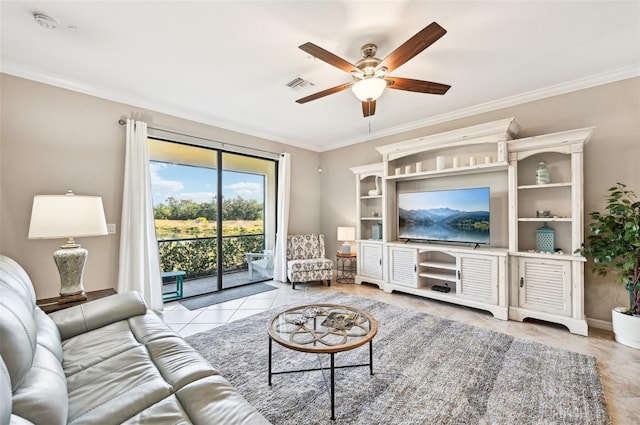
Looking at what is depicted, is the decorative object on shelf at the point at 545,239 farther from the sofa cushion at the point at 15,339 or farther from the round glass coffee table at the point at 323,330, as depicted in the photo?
the sofa cushion at the point at 15,339

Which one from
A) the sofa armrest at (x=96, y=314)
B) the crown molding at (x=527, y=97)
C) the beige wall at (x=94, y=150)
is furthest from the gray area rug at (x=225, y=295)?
the crown molding at (x=527, y=97)

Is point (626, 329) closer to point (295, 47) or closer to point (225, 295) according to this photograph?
point (295, 47)

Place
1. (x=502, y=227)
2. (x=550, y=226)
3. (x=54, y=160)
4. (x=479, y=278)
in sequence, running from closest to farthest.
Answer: (x=54, y=160) < (x=550, y=226) < (x=479, y=278) < (x=502, y=227)

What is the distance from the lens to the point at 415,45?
1.83 metres

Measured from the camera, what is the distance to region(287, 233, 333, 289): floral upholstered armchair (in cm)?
450

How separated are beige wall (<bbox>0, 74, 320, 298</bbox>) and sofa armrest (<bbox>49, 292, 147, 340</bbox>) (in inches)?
53.5

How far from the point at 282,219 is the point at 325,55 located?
338 centimetres

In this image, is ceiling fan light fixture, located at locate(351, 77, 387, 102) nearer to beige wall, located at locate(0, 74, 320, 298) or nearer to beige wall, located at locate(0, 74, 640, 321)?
beige wall, located at locate(0, 74, 640, 321)

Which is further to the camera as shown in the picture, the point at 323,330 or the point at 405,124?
the point at 405,124

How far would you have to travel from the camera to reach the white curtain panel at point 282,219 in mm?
4902

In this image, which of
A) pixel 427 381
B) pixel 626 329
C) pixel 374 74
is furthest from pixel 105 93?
pixel 626 329

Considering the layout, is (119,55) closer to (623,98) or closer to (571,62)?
(571,62)

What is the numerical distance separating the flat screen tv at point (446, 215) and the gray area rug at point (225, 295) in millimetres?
2536

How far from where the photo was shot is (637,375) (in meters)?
2.06
